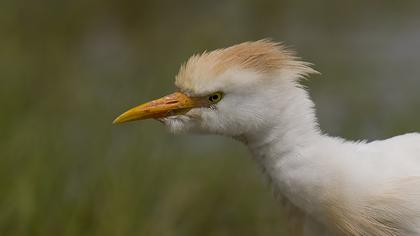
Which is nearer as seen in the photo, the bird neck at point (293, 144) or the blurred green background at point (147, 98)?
the bird neck at point (293, 144)

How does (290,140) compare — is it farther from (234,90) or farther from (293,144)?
(234,90)

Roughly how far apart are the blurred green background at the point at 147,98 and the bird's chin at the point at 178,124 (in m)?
0.93

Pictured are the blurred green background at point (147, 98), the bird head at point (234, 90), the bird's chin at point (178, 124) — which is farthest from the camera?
the blurred green background at point (147, 98)

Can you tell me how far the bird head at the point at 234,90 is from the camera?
2.80 m

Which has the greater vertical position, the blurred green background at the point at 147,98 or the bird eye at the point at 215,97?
the bird eye at the point at 215,97

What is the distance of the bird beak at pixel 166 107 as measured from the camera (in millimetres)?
2867

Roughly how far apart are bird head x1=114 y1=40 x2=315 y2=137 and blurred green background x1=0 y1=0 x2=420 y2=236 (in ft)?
3.32

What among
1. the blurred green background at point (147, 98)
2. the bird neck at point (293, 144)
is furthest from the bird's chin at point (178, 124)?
the blurred green background at point (147, 98)

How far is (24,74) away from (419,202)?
279cm

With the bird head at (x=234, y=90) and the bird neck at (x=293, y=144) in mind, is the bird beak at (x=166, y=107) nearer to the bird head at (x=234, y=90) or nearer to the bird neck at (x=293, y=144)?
the bird head at (x=234, y=90)

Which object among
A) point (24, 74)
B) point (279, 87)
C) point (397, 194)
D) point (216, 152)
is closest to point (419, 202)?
point (397, 194)

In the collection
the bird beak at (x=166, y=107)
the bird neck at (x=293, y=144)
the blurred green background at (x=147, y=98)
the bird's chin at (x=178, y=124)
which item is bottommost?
the blurred green background at (x=147, y=98)

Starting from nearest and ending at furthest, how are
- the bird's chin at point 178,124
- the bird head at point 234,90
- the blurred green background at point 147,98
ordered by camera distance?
the bird head at point 234,90, the bird's chin at point 178,124, the blurred green background at point 147,98

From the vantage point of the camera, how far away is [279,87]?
9.25 ft
